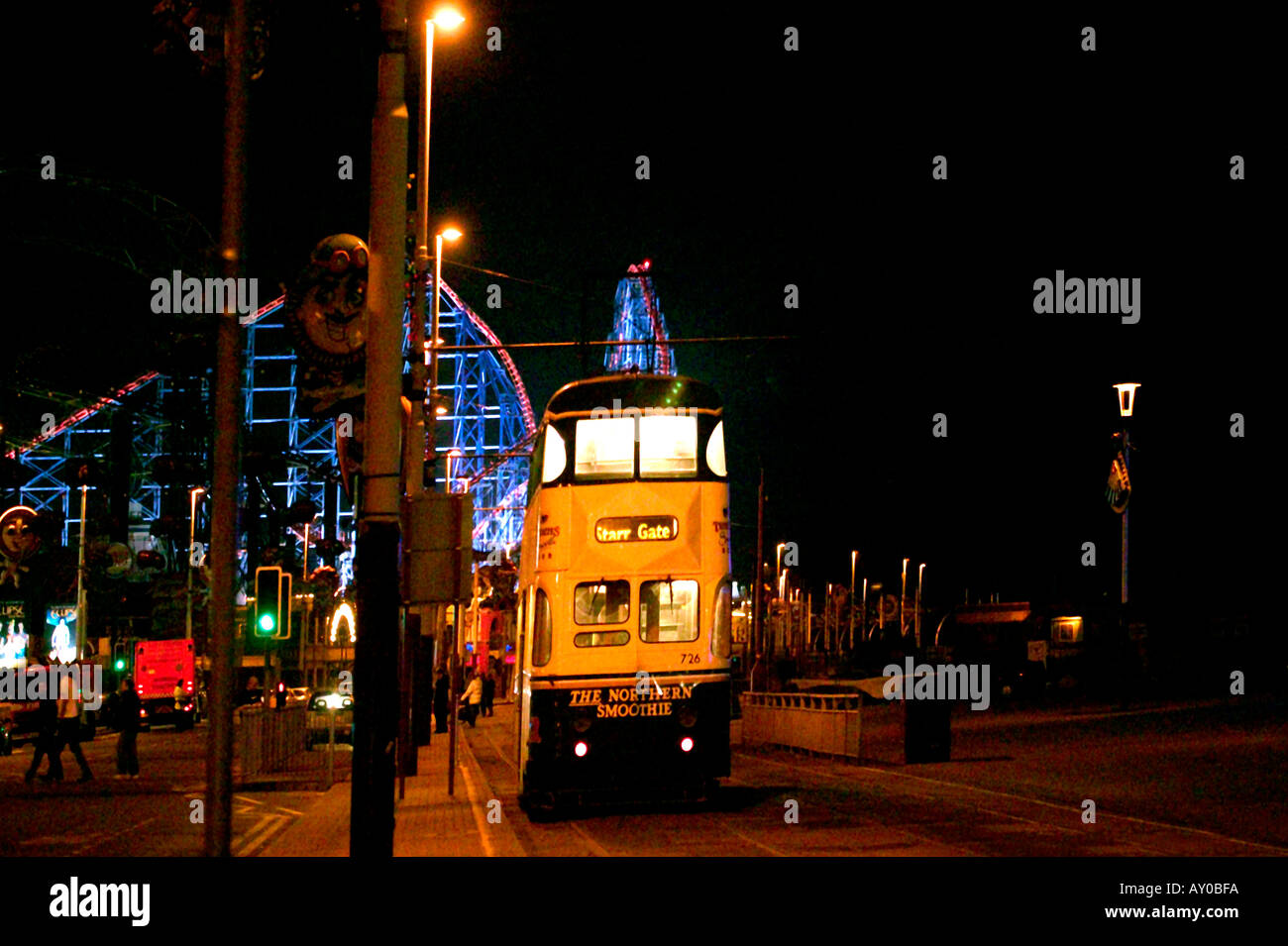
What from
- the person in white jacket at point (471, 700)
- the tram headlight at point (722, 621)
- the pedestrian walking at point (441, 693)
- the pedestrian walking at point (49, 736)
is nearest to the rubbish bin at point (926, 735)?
the tram headlight at point (722, 621)

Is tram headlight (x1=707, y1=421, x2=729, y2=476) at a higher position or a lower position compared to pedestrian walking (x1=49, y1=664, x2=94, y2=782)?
higher

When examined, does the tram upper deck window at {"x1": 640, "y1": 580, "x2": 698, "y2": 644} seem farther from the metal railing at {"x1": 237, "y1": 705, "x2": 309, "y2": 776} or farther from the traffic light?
the metal railing at {"x1": 237, "y1": 705, "x2": 309, "y2": 776}

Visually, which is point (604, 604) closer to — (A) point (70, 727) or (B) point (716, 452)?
(B) point (716, 452)

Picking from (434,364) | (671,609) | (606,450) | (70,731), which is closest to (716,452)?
(606,450)

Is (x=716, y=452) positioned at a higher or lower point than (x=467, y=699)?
higher

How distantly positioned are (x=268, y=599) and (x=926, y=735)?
15348mm

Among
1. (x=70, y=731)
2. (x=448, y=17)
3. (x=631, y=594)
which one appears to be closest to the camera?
(x=448, y=17)

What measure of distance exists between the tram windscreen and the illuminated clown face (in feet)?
73.8

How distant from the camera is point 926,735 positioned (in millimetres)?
26859

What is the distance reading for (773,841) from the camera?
601 inches

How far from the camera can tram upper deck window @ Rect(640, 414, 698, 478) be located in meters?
18.5

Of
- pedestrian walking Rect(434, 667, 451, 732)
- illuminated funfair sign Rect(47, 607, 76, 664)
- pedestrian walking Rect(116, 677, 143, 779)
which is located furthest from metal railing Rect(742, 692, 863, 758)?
illuminated funfair sign Rect(47, 607, 76, 664)

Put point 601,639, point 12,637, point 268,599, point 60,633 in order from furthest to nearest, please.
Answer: point 12,637 < point 60,633 < point 601,639 < point 268,599
